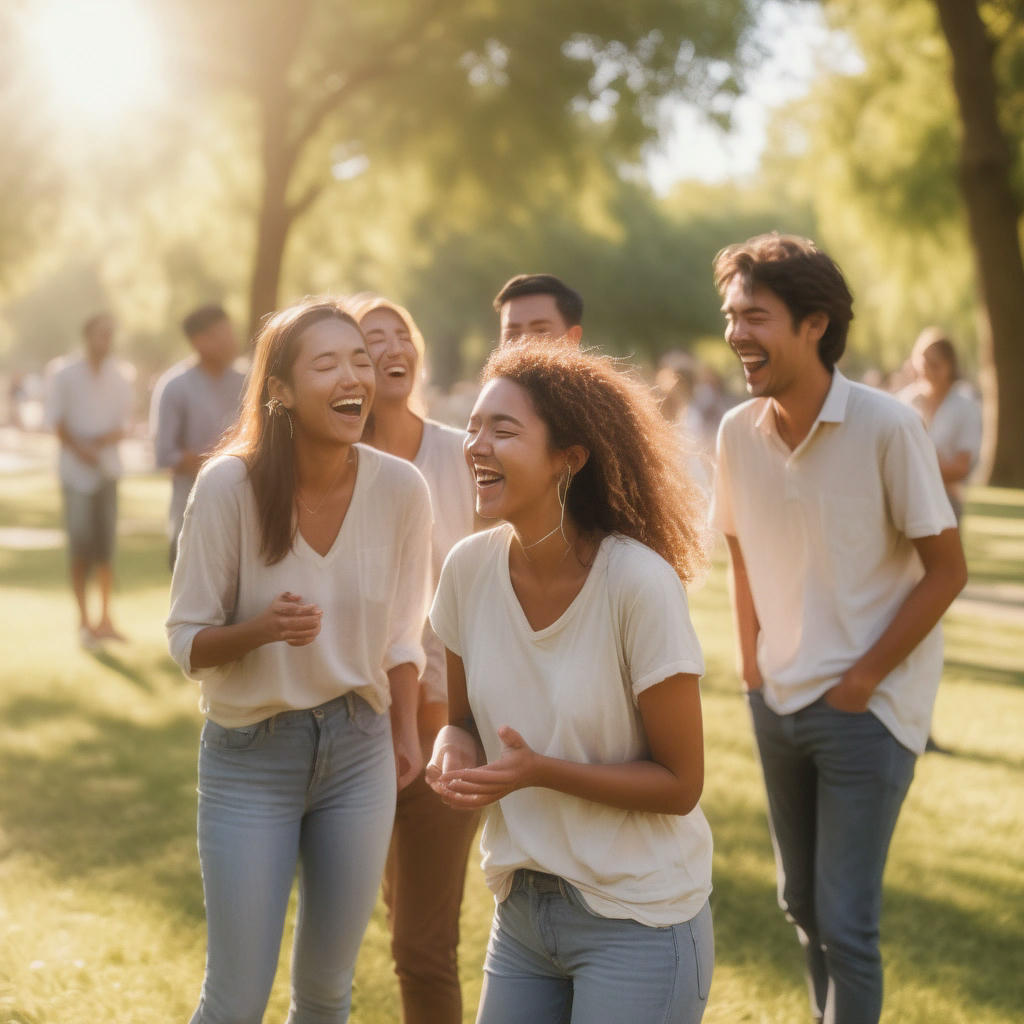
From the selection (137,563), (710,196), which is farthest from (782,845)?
(710,196)

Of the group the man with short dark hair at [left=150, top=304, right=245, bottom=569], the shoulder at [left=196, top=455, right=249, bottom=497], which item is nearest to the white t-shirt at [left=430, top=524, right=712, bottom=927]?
the shoulder at [left=196, top=455, right=249, bottom=497]

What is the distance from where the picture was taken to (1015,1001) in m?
5.22

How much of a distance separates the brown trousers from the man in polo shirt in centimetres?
100

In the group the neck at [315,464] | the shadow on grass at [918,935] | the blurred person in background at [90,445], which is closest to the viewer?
the neck at [315,464]

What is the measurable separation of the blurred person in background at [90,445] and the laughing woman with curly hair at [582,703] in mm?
9276

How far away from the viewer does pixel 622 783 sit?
9.61ft

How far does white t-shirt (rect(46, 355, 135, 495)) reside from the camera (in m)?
12.0

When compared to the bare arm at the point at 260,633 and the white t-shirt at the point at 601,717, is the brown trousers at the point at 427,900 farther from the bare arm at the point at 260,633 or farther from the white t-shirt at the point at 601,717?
the white t-shirt at the point at 601,717

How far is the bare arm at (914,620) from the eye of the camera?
3975 mm

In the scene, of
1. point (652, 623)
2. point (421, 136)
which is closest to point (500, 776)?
point (652, 623)

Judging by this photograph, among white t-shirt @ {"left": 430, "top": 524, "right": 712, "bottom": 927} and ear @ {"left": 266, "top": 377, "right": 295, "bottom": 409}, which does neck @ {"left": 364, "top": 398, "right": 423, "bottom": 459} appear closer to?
ear @ {"left": 266, "top": 377, "right": 295, "bottom": 409}

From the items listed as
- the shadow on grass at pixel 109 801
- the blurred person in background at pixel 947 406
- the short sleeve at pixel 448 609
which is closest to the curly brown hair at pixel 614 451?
the short sleeve at pixel 448 609

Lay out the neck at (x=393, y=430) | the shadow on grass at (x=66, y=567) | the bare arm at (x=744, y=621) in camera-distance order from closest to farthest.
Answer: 1. the bare arm at (x=744, y=621)
2. the neck at (x=393, y=430)
3. the shadow on grass at (x=66, y=567)

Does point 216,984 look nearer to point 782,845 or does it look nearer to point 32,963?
point 782,845
